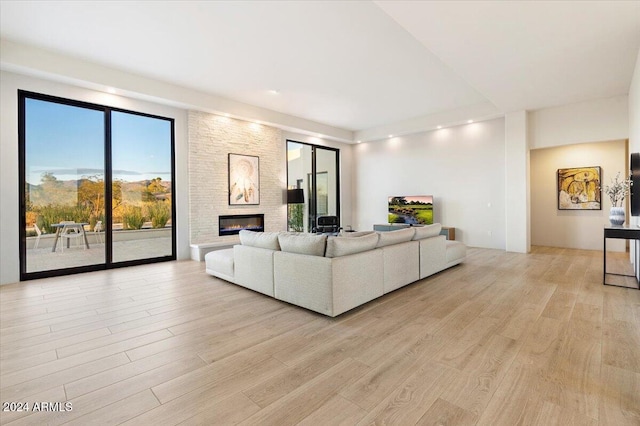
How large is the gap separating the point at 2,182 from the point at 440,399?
6.23 m

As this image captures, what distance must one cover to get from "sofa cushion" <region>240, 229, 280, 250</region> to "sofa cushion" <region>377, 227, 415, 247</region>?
4.29 ft

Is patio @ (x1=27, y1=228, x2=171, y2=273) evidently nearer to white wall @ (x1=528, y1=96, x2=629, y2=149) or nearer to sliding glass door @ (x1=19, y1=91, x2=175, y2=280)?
sliding glass door @ (x1=19, y1=91, x2=175, y2=280)

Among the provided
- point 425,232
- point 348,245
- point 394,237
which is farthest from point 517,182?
point 348,245

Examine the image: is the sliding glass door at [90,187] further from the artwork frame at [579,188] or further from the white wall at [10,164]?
the artwork frame at [579,188]

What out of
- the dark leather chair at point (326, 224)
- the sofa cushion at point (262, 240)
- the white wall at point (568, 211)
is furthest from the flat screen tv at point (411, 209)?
the sofa cushion at point (262, 240)

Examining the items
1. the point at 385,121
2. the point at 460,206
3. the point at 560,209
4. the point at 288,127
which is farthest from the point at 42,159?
the point at 560,209

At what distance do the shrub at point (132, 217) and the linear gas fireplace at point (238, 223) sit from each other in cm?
155

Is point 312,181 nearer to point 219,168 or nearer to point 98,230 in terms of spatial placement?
point 219,168

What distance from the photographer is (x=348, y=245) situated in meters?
3.28

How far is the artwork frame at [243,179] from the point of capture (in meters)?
7.05

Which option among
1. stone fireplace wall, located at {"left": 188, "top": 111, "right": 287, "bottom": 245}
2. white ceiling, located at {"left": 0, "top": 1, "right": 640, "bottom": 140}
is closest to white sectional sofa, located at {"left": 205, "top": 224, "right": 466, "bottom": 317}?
stone fireplace wall, located at {"left": 188, "top": 111, "right": 287, "bottom": 245}

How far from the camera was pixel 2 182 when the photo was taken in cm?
448

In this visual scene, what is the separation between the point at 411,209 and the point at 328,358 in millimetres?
6917

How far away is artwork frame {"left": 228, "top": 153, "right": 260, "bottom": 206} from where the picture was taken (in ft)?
23.1
